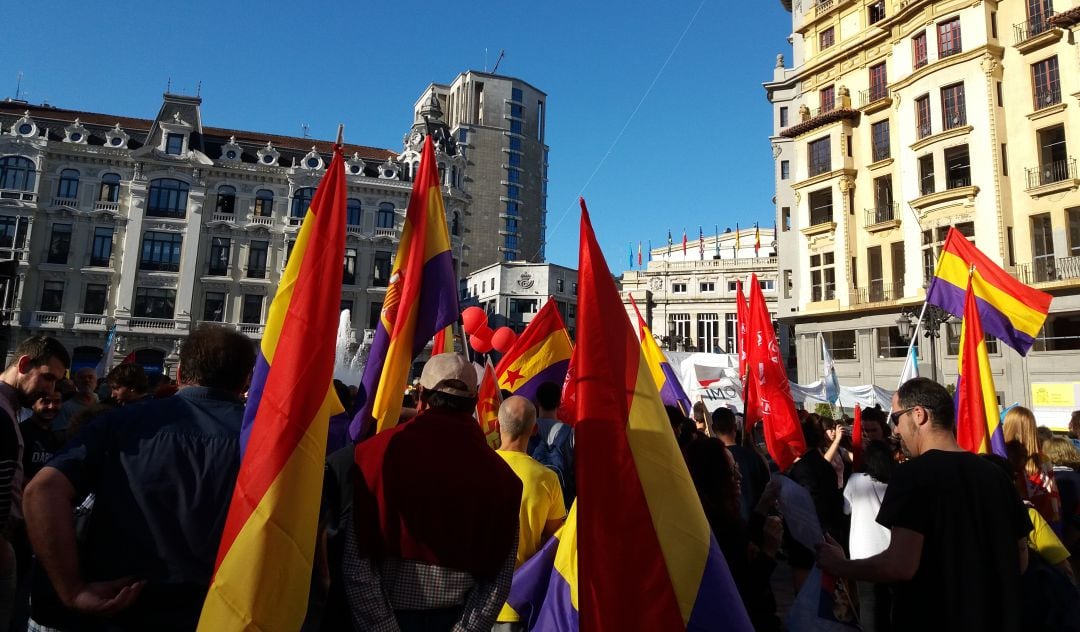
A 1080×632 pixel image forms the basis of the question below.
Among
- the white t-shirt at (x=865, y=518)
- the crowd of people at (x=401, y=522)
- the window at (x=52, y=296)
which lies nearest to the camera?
the crowd of people at (x=401, y=522)

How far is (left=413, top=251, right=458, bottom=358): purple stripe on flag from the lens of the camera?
4902mm

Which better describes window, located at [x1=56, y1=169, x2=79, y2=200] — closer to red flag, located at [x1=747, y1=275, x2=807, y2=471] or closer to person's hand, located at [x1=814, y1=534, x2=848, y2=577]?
red flag, located at [x1=747, y1=275, x2=807, y2=471]

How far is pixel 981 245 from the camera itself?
24.4 metres

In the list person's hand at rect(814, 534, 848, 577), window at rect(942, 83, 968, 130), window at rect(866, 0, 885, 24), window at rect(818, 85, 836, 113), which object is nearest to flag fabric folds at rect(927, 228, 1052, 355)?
person's hand at rect(814, 534, 848, 577)

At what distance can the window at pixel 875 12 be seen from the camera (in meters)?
29.1

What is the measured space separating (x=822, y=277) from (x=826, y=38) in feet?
40.0

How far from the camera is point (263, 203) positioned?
40.8m

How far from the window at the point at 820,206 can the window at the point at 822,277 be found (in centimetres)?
187

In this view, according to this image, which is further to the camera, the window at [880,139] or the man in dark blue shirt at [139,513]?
the window at [880,139]

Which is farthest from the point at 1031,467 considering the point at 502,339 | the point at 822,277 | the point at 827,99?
the point at 827,99

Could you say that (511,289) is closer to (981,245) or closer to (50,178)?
(50,178)

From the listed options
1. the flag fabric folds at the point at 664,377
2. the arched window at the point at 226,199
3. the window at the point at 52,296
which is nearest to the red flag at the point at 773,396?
the flag fabric folds at the point at 664,377

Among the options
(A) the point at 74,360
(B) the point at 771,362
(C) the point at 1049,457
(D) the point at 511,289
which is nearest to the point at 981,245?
(B) the point at 771,362

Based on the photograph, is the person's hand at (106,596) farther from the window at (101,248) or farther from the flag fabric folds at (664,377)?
the window at (101,248)
